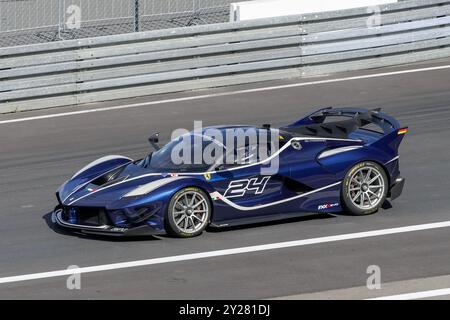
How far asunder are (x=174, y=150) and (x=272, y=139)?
1.21m

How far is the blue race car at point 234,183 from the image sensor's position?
12617 mm

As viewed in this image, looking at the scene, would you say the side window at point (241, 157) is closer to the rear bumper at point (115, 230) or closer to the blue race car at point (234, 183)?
the blue race car at point (234, 183)

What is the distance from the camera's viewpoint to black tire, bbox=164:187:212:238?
12.6m

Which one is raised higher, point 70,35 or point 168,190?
point 70,35

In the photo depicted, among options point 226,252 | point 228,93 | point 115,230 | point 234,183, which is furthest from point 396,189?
point 228,93

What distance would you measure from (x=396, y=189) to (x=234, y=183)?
216 centimetres

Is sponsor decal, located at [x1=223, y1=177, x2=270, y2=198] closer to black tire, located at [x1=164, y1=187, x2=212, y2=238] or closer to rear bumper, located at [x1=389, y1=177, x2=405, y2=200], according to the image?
black tire, located at [x1=164, y1=187, x2=212, y2=238]

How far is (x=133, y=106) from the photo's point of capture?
775 inches

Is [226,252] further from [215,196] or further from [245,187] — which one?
[245,187]

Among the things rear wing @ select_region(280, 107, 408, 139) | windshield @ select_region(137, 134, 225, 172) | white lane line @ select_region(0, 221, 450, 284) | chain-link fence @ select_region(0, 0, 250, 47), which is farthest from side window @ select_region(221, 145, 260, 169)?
chain-link fence @ select_region(0, 0, 250, 47)

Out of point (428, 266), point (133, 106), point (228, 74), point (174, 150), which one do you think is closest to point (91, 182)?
point (174, 150)

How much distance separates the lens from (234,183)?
13000 millimetres

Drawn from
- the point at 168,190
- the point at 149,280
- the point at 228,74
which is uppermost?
the point at 228,74

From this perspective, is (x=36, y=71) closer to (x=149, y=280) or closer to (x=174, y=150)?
(x=174, y=150)
